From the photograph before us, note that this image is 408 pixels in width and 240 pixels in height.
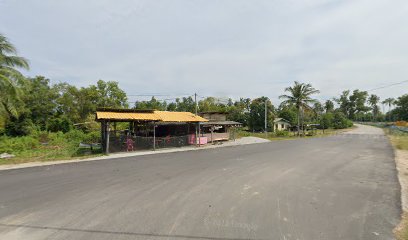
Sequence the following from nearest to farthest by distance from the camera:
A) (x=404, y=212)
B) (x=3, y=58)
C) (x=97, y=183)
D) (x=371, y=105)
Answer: (x=404, y=212)
(x=97, y=183)
(x=3, y=58)
(x=371, y=105)

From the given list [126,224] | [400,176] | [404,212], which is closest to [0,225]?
→ [126,224]

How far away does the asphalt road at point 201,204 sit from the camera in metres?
4.88

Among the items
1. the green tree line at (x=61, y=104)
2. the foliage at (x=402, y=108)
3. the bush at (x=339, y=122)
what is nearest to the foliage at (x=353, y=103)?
the foliage at (x=402, y=108)

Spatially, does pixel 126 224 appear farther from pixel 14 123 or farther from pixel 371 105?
pixel 371 105

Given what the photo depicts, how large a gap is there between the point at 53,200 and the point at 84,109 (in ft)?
125

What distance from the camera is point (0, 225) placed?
5301 mm

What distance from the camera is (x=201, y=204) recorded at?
255 inches

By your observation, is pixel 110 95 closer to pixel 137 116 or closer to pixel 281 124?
pixel 137 116

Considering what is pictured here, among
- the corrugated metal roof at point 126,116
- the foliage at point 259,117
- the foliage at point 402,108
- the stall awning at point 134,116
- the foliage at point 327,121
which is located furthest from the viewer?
the foliage at point 402,108

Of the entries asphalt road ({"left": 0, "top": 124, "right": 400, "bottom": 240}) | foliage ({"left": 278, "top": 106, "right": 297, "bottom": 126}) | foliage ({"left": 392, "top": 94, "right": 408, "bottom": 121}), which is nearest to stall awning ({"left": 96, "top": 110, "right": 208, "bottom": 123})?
asphalt road ({"left": 0, "top": 124, "right": 400, "bottom": 240})

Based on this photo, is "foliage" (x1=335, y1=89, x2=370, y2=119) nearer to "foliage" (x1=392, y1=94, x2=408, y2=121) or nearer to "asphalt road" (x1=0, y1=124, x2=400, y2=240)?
"foliage" (x1=392, y1=94, x2=408, y2=121)

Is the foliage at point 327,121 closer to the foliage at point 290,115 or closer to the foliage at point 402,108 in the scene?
the foliage at point 290,115

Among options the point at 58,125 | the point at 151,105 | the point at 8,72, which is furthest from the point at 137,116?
the point at 151,105

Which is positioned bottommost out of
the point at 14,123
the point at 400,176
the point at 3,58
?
the point at 400,176
